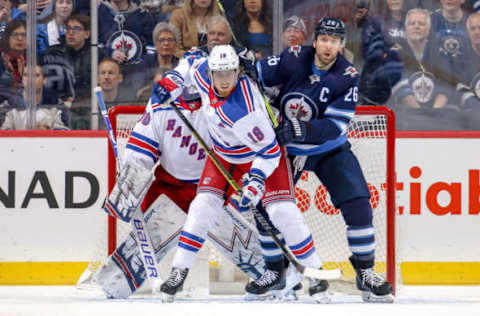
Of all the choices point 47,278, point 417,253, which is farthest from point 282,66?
point 47,278

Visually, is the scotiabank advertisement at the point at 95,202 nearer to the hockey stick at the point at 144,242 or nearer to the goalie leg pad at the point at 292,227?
the hockey stick at the point at 144,242

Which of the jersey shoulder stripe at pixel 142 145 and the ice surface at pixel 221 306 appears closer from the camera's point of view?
the ice surface at pixel 221 306

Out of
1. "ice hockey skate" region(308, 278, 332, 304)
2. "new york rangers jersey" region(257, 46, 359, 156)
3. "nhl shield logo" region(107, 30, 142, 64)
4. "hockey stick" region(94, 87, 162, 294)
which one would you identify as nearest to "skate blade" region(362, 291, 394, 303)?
"ice hockey skate" region(308, 278, 332, 304)

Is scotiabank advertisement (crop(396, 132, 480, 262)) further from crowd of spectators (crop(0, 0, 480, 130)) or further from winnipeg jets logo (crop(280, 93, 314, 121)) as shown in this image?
winnipeg jets logo (crop(280, 93, 314, 121))

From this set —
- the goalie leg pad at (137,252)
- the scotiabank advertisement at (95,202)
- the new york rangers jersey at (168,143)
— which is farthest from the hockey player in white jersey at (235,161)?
the scotiabank advertisement at (95,202)

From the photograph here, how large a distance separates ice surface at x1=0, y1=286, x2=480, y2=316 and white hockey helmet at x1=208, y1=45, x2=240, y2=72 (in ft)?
2.84

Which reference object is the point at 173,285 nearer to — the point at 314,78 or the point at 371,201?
the point at 314,78

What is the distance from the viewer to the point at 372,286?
338 centimetres

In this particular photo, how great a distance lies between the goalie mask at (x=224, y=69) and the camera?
3.17 m

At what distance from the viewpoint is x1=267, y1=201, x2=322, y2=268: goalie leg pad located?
322 centimetres

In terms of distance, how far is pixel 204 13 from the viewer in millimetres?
4500

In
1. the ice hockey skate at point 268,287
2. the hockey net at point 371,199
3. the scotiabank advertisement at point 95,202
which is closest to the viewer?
the ice hockey skate at point 268,287

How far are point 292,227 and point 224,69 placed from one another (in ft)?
2.08

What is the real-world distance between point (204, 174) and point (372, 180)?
98 centimetres
